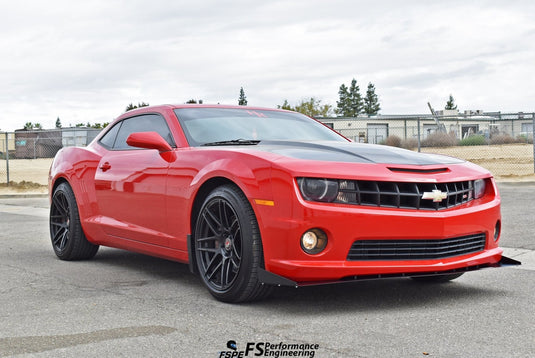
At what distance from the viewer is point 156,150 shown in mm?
5625

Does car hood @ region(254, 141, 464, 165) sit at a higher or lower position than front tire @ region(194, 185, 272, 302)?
higher

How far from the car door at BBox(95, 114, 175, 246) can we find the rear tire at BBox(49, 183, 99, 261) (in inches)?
21.9

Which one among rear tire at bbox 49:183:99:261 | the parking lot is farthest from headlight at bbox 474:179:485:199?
rear tire at bbox 49:183:99:261

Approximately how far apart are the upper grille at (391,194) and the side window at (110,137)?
2970 millimetres

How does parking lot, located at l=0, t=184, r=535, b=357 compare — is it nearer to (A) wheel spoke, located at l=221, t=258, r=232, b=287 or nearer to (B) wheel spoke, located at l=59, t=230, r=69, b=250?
(A) wheel spoke, located at l=221, t=258, r=232, b=287

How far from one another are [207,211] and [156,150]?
1.06m

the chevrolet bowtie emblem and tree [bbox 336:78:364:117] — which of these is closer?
the chevrolet bowtie emblem

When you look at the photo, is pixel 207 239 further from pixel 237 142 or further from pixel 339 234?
pixel 339 234

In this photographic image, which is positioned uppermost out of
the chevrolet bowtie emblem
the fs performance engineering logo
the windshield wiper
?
the windshield wiper

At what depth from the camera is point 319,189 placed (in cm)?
426

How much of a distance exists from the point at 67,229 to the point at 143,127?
1.44 meters

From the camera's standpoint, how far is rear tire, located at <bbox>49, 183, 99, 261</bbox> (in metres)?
6.74

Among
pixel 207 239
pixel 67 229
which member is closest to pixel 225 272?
pixel 207 239

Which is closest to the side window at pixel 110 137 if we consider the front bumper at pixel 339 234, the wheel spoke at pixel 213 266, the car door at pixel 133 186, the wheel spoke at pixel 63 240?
the car door at pixel 133 186
